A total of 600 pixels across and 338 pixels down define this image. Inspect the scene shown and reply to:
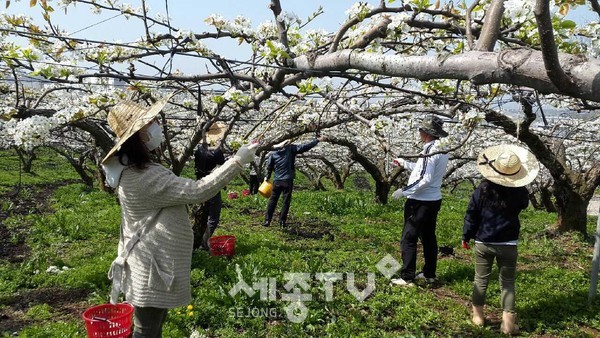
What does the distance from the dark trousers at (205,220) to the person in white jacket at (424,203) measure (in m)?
2.23

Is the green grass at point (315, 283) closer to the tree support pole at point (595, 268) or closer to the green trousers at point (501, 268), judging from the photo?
the tree support pole at point (595, 268)

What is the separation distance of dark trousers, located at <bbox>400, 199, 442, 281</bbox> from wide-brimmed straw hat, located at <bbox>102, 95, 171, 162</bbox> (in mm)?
2971

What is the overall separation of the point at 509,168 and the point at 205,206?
128 inches

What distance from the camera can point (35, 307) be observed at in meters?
4.18

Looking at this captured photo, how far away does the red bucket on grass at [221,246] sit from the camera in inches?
213

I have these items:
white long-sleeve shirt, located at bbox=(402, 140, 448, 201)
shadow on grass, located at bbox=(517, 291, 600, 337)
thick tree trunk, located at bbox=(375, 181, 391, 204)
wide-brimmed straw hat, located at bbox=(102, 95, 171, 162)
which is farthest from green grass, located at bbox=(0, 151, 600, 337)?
thick tree trunk, located at bbox=(375, 181, 391, 204)

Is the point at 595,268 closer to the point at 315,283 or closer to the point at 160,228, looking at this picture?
the point at 315,283

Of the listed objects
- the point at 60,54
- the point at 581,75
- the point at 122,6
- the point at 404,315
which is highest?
the point at 122,6

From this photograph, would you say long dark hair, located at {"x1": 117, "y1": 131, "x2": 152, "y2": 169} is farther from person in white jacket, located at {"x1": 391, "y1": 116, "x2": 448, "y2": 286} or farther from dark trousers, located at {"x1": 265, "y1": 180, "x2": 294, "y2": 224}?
dark trousers, located at {"x1": 265, "y1": 180, "x2": 294, "y2": 224}

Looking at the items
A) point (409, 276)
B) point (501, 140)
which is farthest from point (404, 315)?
point (501, 140)

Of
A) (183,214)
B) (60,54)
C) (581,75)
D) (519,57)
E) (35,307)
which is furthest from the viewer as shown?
(35,307)

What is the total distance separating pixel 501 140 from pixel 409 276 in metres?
7.43

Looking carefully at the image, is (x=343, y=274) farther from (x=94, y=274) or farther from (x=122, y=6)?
(x=122, y=6)

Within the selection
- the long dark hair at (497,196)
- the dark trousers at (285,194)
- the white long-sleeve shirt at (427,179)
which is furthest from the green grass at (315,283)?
the long dark hair at (497,196)
